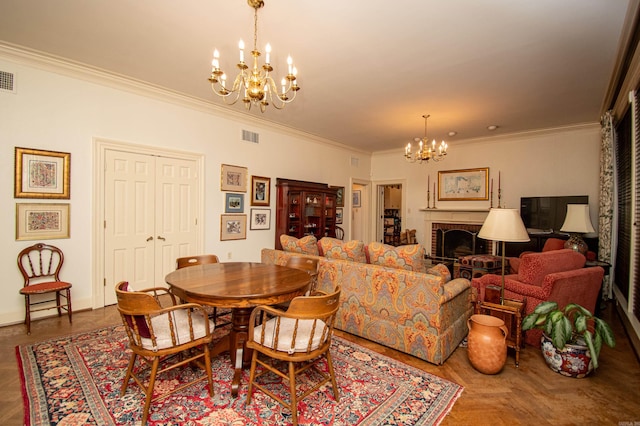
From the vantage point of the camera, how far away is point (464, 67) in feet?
11.0

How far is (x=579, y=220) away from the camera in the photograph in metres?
4.36

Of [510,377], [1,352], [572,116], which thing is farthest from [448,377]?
[572,116]

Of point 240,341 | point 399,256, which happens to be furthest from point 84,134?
point 399,256

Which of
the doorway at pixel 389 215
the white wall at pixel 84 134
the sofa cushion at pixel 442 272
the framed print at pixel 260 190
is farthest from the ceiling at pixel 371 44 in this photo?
the doorway at pixel 389 215

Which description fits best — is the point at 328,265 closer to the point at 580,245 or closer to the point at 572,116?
the point at 580,245

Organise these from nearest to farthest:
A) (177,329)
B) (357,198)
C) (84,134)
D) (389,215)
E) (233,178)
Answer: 1. (177,329)
2. (84,134)
3. (233,178)
4. (357,198)
5. (389,215)

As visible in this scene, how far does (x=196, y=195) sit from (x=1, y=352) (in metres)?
2.69

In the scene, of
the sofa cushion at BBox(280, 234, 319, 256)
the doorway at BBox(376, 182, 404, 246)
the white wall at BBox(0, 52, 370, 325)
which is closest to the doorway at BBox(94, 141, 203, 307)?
the white wall at BBox(0, 52, 370, 325)

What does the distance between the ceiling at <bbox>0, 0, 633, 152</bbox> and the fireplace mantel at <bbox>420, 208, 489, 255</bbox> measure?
2568 mm

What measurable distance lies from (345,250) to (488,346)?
5.03ft

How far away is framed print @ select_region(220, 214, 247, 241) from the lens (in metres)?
4.98

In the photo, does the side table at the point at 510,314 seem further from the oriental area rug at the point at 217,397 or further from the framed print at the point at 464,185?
the framed print at the point at 464,185

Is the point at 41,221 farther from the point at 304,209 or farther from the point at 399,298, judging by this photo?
the point at 399,298

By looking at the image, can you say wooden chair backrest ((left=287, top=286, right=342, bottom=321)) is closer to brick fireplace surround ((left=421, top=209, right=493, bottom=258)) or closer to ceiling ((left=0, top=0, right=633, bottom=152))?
ceiling ((left=0, top=0, right=633, bottom=152))
